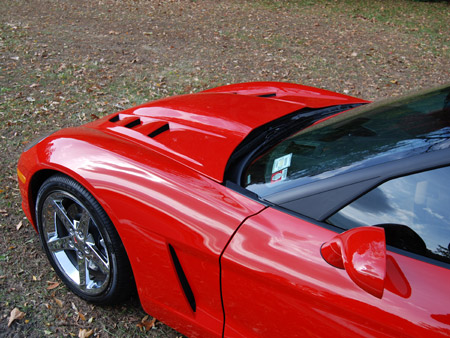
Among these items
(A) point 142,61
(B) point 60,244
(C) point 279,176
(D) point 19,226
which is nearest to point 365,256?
(C) point 279,176

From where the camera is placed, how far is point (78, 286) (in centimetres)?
243

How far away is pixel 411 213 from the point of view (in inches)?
57.0

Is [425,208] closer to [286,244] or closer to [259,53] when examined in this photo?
[286,244]

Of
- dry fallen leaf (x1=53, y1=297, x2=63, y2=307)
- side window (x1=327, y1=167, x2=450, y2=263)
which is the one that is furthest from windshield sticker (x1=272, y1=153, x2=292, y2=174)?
dry fallen leaf (x1=53, y1=297, x2=63, y2=307)

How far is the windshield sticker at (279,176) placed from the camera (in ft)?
5.62

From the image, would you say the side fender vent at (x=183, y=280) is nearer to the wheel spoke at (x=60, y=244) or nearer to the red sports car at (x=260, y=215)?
the red sports car at (x=260, y=215)

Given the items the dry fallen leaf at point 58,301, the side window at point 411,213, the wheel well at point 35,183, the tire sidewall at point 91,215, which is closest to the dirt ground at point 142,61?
the dry fallen leaf at point 58,301

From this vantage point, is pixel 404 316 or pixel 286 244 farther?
pixel 286 244

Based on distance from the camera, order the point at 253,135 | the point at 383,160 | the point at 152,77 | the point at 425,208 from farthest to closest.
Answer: the point at 152,77
the point at 253,135
the point at 383,160
the point at 425,208

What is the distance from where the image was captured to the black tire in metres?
2.07

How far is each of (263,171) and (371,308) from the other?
0.72 meters

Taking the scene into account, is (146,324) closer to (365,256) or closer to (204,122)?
(204,122)

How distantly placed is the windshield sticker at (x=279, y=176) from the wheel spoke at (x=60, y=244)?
4.37 ft

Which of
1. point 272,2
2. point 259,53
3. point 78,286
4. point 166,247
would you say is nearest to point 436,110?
point 166,247
